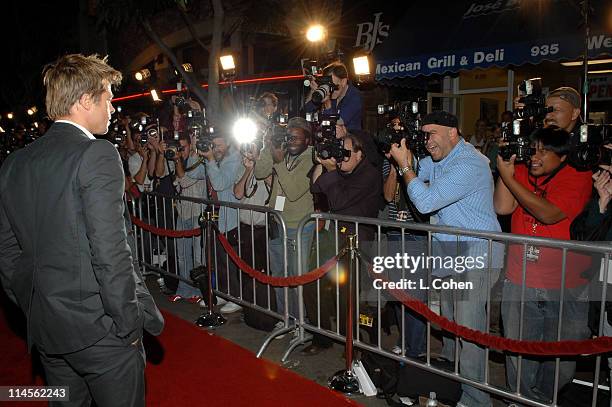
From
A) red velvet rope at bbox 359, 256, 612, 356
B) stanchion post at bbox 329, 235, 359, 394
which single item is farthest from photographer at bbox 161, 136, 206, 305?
red velvet rope at bbox 359, 256, 612, 356

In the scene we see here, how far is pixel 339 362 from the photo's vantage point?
4746 mm

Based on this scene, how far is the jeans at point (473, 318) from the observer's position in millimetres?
3693

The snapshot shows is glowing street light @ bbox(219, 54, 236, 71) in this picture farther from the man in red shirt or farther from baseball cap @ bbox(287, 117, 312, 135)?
the man in red shirt

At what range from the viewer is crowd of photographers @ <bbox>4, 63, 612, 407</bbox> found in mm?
3492

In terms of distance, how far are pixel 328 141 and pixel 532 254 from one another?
196cm

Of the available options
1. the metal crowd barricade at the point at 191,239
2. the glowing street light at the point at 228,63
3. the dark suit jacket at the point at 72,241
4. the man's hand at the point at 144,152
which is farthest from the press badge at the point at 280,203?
the glowing street light at the point at 228,63

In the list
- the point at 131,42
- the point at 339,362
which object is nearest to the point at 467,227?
the point at 339,362

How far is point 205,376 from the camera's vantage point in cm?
436

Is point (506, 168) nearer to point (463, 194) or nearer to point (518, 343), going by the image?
point (463, 194)

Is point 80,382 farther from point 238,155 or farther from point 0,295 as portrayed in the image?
point 0,295

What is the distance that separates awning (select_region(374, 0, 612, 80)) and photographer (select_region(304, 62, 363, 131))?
4308 millimetres

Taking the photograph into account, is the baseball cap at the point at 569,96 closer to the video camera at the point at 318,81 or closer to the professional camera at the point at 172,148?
the video camera at the point at 318,81

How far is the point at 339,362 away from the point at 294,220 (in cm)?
146

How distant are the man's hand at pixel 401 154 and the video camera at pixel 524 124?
27.9 inches
